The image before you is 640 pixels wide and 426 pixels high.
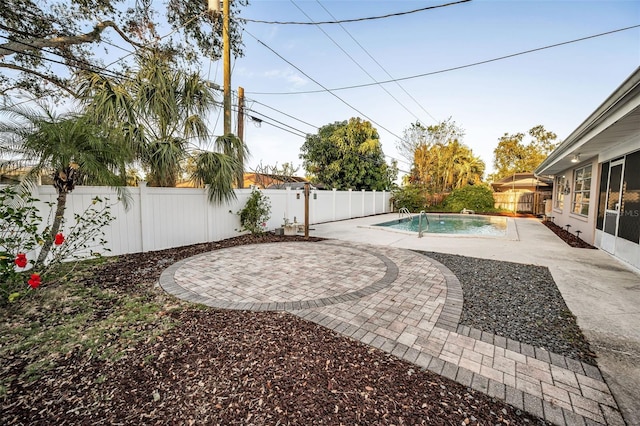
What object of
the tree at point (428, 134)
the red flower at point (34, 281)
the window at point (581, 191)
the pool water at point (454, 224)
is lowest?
the pool water at point (454, 224)

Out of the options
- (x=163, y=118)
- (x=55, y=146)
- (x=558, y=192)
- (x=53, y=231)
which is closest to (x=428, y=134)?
(x=558, y=192)

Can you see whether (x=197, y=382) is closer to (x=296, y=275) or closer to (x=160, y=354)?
(x=160, y=354)

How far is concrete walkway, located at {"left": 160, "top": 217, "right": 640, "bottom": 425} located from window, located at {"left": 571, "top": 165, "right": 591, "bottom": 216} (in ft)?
8.38

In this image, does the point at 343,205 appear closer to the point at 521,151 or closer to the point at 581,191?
the point at 581,191

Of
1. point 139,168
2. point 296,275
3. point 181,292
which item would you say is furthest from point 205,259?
point 139,168

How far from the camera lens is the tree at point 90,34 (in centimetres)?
679

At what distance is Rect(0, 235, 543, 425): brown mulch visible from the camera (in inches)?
62.7

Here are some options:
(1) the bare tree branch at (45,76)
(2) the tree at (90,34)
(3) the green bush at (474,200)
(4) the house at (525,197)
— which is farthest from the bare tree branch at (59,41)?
(4) the house at (525,197)

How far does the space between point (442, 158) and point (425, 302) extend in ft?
60.3

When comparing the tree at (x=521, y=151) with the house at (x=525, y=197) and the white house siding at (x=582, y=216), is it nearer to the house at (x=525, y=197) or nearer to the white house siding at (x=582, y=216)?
the house at (x=525, y=197)

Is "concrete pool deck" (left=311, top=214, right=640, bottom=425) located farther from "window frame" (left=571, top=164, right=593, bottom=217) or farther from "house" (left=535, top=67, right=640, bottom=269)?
"window frame" (left=571, top=164, right=593, bottom=217)

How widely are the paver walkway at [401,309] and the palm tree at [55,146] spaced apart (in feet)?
6.34

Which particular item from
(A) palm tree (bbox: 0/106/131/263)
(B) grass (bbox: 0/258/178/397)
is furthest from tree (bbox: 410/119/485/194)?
(B) grass (bbox: 0/258/178/397)

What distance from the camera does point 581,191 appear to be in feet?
27.4
